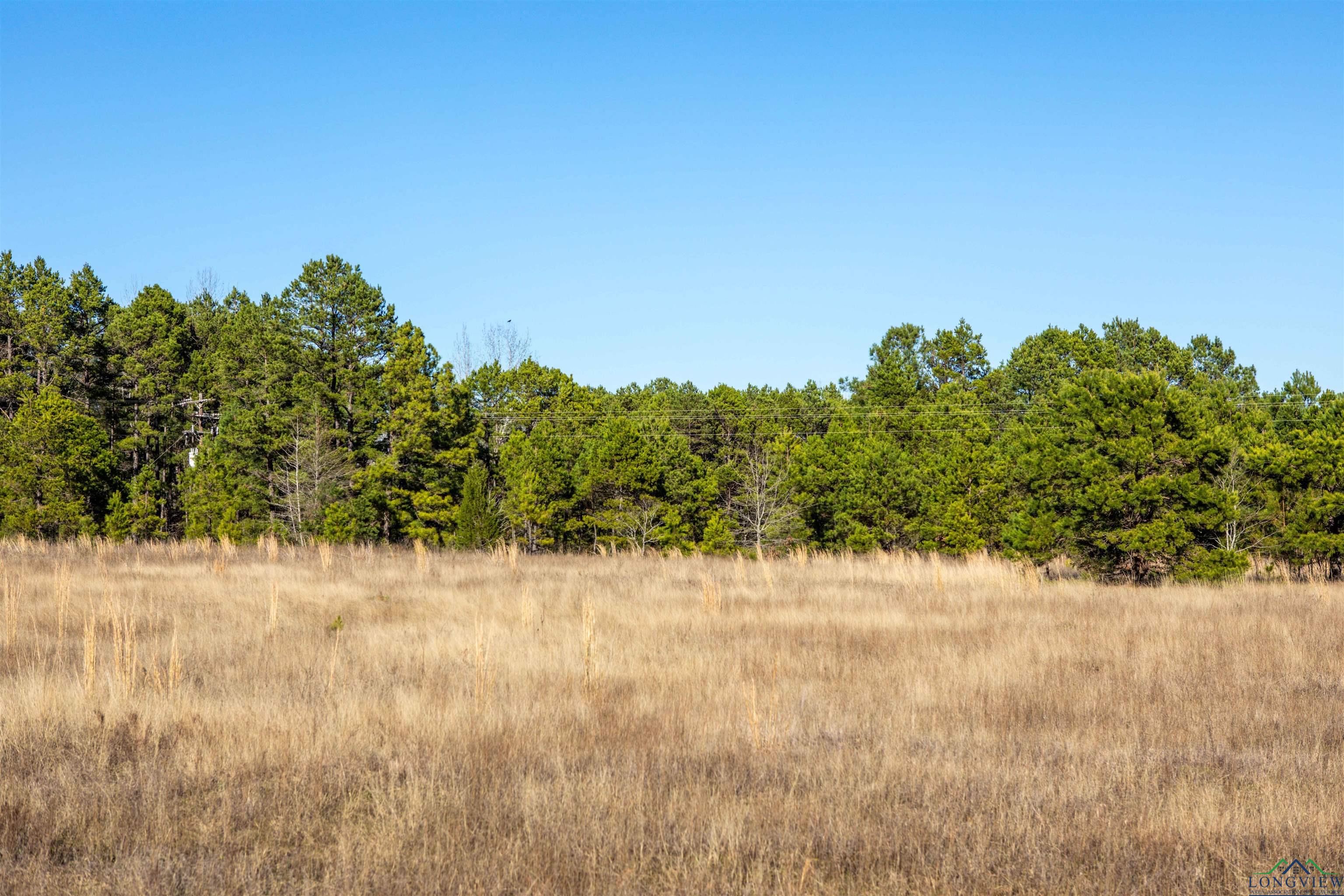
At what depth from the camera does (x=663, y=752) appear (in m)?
5.72

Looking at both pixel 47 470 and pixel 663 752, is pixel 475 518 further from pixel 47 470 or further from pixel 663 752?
pixel 663 752

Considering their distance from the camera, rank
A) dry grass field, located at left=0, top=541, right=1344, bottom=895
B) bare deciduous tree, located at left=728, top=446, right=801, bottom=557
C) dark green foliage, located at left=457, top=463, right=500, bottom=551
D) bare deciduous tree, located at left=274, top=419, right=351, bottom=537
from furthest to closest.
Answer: bare deciduous tree, located at left=274, top=419, right=351, bottom=537 → bare deciduous tree, located at left=728, top=446, right=801, bottom=557 → dark green foliage, located at left=457, top=463, right=500, bottom=551 → dry grass field, located at left=0, top=541, right=1344, bottom=895

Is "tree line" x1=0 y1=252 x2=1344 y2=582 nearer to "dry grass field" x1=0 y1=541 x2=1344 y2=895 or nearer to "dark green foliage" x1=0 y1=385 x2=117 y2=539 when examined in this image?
"dark green foliage" x1=0 y1=385 x2=117 y2=539

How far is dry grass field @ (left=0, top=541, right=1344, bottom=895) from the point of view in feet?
13.0

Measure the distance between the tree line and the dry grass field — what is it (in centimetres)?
795

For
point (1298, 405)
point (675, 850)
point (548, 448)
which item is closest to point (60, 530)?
point (548, 448)

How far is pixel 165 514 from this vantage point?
42.4 m

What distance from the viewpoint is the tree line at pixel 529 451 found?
62.0ft

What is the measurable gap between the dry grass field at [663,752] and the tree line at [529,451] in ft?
26.1

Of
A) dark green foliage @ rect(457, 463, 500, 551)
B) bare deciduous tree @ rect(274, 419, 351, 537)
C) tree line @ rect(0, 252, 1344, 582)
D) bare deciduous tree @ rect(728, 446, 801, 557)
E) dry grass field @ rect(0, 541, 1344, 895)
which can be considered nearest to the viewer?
dry grass field @ rect(0, 541, 1344, 895)

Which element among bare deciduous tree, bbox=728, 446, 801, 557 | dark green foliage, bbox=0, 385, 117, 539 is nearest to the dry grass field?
bare deciduous tree, bbox=728, 446, 801, 557

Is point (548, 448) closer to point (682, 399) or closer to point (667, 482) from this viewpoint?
point (667, 482)

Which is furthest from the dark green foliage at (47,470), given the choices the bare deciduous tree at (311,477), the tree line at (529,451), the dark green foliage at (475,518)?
the dark green foliage at (475,518)

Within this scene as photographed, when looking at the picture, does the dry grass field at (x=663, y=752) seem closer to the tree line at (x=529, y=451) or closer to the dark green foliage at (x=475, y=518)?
the tree line at (x=529, y=451)
